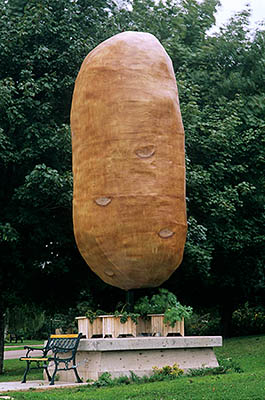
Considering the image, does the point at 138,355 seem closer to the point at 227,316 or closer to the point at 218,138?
the point at 218,138

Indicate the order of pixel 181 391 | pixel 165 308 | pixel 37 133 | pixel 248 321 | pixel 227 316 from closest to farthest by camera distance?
pixel 181 391
pixel 165 308
pixel 37 133
pixel 227 316
pixel 248 321

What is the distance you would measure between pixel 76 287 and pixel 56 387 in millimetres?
8080

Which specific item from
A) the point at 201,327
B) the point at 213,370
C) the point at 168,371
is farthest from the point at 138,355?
the point at 201,327

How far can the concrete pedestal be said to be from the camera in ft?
33.5

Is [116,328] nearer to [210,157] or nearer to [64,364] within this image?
[64,364]

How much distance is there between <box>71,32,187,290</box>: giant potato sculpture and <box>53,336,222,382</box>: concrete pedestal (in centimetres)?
118

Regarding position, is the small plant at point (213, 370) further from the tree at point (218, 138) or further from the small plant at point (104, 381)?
the tree at point (218, 138)

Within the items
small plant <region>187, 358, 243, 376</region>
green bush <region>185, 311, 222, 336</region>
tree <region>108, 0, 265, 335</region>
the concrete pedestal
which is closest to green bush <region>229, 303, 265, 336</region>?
green bush <region>185, 311, 222, 336</region>

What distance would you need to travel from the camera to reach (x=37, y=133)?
48.9ft

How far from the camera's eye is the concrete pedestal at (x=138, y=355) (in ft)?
33.5

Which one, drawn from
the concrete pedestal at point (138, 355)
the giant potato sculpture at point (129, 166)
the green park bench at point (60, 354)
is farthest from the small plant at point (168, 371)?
the giant potato sculpture at point (129, 166)

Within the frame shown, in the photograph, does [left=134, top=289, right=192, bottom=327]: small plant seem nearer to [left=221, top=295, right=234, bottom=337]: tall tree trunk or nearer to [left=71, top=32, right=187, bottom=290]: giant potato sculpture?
[left=71, top=32, right=187, bottom=290]: giant potato sculpture

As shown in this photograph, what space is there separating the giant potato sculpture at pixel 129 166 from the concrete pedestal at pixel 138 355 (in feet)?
3.87

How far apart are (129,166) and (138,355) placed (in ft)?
10.9
